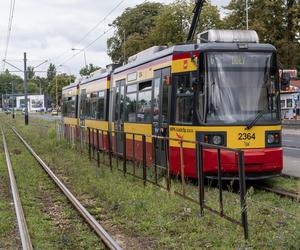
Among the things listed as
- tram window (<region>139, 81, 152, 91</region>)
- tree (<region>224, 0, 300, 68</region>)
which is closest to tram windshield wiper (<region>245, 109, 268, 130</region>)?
tram window (<region>139, 81, 152, 91</region>)

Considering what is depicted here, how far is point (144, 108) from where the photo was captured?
14953mm

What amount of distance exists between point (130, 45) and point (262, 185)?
56765 millimetres

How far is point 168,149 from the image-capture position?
37.2 feet

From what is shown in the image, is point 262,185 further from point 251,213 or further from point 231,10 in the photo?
point 231,10

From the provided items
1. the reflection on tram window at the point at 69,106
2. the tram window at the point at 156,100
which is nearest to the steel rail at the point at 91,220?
the tram window at the point at 156,100

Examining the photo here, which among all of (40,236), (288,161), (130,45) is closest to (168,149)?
(40,236)

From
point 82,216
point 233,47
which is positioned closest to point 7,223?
point 82,216

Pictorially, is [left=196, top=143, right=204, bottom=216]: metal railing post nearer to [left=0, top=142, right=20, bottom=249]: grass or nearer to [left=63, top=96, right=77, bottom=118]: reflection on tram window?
[left=0, top=142, right=20, bottom=249]: grass

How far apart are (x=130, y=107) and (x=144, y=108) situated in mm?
1759

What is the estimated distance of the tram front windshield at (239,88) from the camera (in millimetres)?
11812

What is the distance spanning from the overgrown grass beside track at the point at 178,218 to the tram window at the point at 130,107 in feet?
11.7

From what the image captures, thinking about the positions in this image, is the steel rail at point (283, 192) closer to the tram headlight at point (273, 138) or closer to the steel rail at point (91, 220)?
the tram headlight at point (273, 138)

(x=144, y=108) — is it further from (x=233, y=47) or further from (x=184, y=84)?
(x=233, y=47)

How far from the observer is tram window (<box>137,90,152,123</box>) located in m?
14.5
